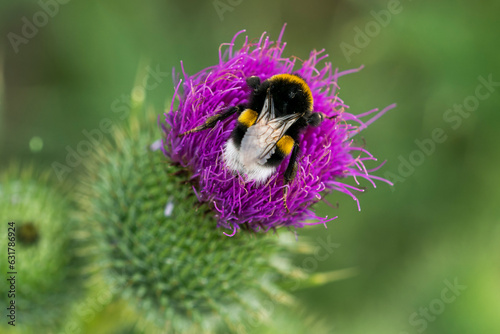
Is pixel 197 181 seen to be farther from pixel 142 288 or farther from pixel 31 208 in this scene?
pixel 31 208

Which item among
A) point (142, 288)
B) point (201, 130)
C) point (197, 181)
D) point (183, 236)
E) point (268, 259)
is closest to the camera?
point (201, 130)

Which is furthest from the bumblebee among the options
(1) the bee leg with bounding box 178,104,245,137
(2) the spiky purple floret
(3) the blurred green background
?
(3) the blurred green background

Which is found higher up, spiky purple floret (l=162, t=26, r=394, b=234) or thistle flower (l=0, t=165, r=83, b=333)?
spiky purple floret (l=162, t=26, r=394, b=234)

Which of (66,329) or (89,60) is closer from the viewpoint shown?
(66,329)

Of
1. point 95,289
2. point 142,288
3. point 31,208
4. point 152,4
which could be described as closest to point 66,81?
point 152,4

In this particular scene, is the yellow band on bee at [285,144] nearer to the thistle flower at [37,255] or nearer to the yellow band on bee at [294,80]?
the yellow band on bee at [294,80]

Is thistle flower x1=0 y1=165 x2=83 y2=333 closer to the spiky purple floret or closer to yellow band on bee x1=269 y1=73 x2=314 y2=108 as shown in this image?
the spiky purple floret
